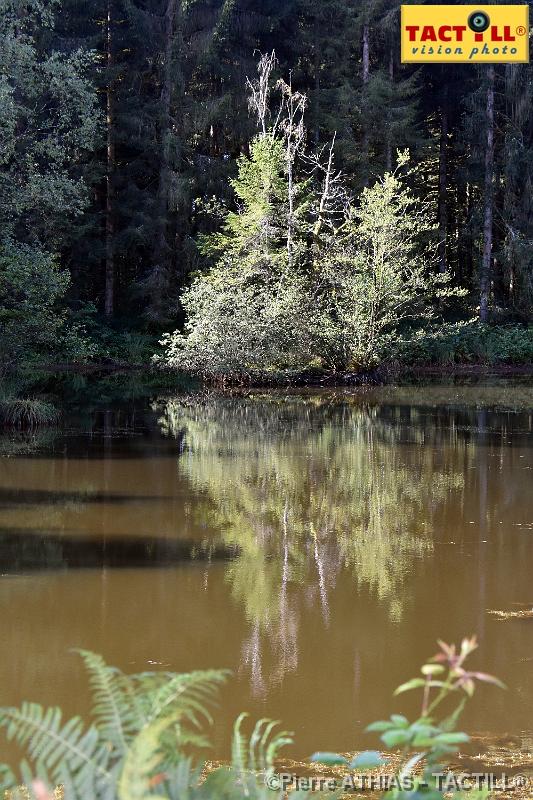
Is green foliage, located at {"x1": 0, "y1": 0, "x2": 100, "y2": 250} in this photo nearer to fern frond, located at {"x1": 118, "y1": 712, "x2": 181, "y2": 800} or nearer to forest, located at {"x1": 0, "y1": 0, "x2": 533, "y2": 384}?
forest, located at {"x1": 0, "y1": 0, "x2": 533, "y2": 384}

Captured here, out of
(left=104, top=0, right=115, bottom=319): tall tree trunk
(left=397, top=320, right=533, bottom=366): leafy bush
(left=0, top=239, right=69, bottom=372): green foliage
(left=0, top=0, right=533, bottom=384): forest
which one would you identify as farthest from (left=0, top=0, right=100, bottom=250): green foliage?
(left=397, top=320, right=533, bottom=366): leafy bush

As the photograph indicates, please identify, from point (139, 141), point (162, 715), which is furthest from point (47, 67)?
point (162, 715)

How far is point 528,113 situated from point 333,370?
1390cm

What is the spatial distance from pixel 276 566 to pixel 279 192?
1905 centimetres

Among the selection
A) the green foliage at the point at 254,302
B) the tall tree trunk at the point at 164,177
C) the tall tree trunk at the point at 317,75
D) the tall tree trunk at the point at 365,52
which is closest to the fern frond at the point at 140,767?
the green foliage at the point at 254,302

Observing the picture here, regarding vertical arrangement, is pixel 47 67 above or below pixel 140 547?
above

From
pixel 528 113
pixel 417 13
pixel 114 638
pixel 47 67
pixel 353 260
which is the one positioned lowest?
pixel 114 638

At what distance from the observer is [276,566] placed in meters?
7.83

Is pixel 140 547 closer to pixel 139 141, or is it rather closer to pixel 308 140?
pixel 139 141

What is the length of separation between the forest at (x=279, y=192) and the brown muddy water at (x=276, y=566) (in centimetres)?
978

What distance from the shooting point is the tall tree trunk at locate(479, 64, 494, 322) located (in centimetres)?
3234

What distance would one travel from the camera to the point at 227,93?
31656mm

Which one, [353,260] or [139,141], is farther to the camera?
[139,141]

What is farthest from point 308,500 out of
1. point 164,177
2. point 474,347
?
point 164,177
